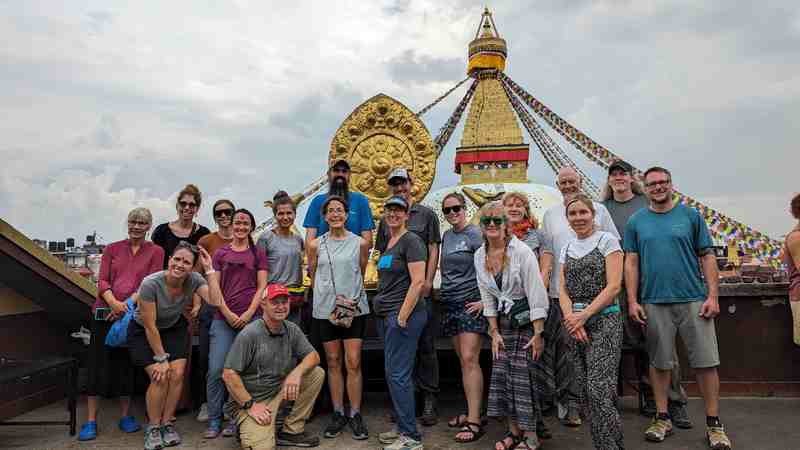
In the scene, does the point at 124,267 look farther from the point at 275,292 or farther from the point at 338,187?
the point at 338,187

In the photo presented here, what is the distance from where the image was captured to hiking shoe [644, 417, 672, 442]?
345 centimetres

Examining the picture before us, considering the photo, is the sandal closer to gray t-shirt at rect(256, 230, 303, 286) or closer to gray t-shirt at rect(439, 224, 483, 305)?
gray t-shirt at rect(439, 224, 483, 305)

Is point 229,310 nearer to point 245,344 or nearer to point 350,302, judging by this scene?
point 245,344

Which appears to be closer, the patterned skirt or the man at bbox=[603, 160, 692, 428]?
the patterned skirt

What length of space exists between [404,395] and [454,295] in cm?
77

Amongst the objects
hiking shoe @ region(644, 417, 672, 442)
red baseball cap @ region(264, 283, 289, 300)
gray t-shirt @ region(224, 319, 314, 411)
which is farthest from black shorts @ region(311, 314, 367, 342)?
hiking shoe @ region(644, 417, 672, 442)

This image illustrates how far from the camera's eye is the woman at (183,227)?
13.8ft

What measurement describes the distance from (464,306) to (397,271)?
0.55 meters

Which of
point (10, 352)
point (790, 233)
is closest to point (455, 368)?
point (790, 233)

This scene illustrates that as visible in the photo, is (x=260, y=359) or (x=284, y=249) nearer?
(x=260, y=359)

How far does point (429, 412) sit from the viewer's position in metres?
3.84

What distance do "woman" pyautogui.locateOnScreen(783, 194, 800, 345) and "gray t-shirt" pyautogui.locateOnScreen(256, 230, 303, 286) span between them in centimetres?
393

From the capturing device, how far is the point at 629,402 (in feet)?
14.4

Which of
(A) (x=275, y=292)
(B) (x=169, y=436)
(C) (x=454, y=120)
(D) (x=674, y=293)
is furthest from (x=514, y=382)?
(C) (x=454, y=120)
